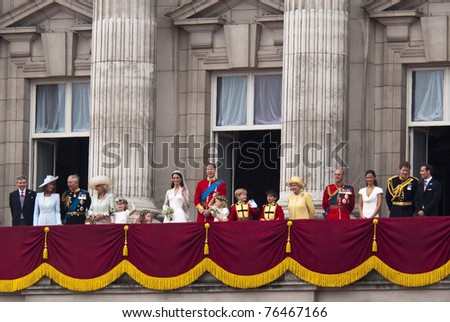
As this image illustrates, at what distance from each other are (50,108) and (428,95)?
10.2 metres

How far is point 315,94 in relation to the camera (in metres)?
45.6

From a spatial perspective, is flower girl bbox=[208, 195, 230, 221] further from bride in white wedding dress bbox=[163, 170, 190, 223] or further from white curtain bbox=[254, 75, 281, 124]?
white curtain bbox=[254, 75, 281, 124]

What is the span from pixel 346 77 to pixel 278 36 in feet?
12.1

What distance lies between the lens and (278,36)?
49.2 m

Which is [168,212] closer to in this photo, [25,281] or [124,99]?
[25,281]

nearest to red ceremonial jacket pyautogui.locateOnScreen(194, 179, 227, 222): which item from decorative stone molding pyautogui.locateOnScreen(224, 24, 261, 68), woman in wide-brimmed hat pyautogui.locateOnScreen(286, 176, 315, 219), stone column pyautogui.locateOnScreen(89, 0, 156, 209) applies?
woman in wide-brimmed hat pyautogui.locateOnScreen(286, 176, 315, 219)

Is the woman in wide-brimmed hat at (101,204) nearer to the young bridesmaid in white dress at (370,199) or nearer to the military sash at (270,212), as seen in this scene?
the military sash at (270,212)

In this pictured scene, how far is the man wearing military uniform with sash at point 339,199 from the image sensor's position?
42.6 metres

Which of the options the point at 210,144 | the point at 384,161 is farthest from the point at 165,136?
the point at 384,161

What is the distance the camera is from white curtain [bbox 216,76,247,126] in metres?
49.9

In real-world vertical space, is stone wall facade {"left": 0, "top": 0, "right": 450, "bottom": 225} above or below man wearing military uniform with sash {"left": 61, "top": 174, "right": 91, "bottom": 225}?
above

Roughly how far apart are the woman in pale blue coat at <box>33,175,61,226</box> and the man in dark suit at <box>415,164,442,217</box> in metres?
8.36

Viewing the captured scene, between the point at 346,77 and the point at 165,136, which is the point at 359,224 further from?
the point at 165,136

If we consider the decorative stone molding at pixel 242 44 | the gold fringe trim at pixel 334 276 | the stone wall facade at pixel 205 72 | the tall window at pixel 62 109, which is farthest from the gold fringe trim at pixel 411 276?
the tall window at pixel 62 109
